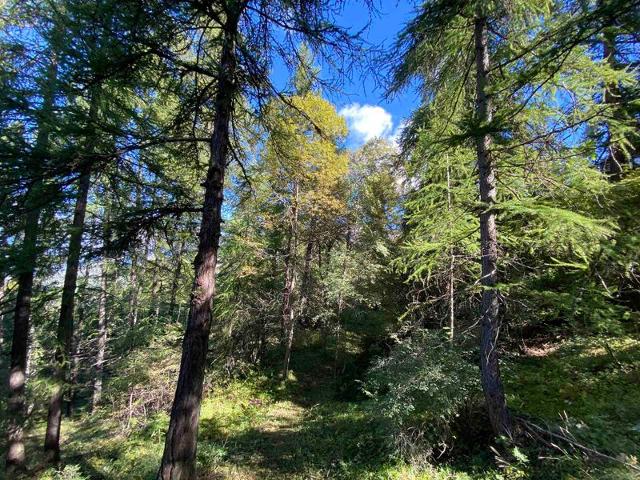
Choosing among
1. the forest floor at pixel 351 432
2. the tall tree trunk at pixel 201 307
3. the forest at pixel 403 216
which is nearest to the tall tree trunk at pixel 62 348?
the forest at pixel 403 216

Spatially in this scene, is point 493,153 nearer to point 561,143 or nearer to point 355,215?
point 561,143

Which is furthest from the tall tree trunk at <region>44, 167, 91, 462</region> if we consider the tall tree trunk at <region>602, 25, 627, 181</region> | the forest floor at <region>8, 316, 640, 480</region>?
the tall tree trunk at <region>602, 25, 627, 181</region>

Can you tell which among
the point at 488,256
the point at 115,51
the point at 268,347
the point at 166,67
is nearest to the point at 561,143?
the point at 488,256

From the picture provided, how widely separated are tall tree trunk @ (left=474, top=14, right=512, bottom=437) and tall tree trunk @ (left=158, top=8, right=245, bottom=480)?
12.5 feet

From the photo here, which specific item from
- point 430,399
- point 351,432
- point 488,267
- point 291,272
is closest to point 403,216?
point 488,267

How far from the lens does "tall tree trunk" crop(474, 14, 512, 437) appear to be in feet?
16.9

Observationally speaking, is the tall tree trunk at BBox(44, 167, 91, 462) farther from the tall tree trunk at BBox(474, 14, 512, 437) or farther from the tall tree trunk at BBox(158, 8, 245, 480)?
the tall tree trunk at BBox(474, 14, 512, 437)

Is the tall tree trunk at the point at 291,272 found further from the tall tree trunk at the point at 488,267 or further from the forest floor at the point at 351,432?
the tall tree trunk at the point at 488,267

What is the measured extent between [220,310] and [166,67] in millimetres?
9639

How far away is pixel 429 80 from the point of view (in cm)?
646

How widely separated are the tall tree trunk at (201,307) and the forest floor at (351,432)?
375 cm

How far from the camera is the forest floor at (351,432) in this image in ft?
16.1

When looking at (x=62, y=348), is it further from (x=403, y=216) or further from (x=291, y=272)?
(x=403, y=216)

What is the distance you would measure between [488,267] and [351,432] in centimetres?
573
